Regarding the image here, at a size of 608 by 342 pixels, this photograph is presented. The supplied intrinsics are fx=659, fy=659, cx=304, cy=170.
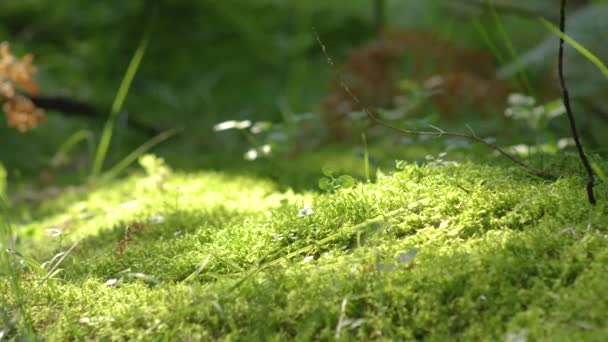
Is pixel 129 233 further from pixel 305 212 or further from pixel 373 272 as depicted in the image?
pixel 373 272

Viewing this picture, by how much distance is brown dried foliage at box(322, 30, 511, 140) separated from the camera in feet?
18.1

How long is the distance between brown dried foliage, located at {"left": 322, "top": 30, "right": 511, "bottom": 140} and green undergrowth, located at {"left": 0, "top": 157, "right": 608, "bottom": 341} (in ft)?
9.40

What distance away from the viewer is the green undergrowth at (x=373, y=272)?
1695mm

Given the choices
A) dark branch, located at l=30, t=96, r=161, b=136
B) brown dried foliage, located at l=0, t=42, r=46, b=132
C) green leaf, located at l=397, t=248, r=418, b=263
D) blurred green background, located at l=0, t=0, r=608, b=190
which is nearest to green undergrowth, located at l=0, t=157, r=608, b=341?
green leaf, located at l=397, t=248, r=418, b=263

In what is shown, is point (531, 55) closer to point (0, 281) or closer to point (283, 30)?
point (283, 30)

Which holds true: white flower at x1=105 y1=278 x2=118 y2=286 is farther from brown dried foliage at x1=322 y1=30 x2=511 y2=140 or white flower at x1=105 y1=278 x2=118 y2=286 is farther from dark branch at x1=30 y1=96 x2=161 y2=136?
dark branch at x1=30 y1=96 x2=161 y2=136

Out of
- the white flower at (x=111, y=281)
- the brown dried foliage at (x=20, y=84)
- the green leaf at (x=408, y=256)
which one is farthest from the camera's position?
the brown dried foliage at (x=20, y=84)

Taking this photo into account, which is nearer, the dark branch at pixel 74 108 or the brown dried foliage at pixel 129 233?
the brown dried foliage at pixel 129 233

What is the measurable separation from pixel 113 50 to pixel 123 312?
18.0 feet

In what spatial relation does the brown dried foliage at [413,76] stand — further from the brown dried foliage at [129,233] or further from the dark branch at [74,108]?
the brown dried foliage at [129,233]

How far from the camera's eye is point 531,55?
482 cm

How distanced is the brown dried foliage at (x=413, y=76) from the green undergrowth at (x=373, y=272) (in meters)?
2.86

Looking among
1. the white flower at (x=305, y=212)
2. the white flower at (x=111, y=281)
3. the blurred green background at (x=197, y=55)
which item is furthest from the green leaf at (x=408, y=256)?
the blurred green background at (x=197, y=55)

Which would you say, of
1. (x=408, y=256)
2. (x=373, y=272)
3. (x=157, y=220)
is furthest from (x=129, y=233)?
(x=408, y=256)
